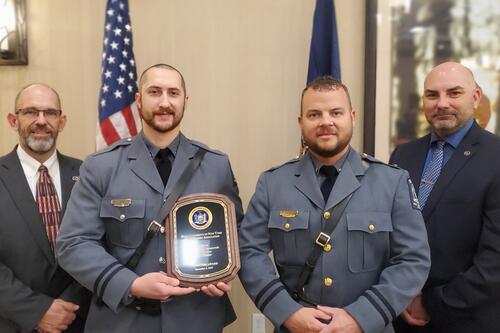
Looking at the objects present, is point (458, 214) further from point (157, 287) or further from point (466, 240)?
point (157, 287)

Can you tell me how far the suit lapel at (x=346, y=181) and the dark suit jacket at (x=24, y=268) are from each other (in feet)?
3.77

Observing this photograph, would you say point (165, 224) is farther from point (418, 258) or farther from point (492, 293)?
point (492, 293)

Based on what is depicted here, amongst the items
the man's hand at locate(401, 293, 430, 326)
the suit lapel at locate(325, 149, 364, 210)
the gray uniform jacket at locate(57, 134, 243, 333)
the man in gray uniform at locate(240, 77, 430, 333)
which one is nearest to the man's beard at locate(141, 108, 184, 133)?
the gray uniform jacket at locate(57, 134, 243, 333)

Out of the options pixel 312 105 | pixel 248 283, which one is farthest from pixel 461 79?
pixel 248 283

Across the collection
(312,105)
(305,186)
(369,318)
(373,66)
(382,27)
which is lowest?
(369,318)

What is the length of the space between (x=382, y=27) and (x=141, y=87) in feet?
4.99

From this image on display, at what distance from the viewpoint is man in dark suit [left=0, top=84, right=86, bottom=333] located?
183 centimetres

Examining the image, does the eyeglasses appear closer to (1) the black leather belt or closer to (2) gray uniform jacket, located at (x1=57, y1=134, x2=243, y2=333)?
(2) gray uniform jacket, located at (x1=57, y1=134, x2=243, y2=333)

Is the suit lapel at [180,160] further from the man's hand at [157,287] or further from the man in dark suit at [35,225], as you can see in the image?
the man in dark suit at [35,225]

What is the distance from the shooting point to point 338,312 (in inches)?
58.3

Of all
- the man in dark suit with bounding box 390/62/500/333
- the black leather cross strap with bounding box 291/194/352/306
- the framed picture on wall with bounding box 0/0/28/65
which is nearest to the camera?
the black leather cross strap with bounding box 291/194/352/306

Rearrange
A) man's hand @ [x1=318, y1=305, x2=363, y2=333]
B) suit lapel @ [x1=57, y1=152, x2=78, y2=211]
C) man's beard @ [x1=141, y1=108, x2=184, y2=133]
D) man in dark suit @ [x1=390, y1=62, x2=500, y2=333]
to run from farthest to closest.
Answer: suit lapel @ [x1=57, y1=152, x2=78, y2=211], man's beard @ [x1=141, y1=108, x2=184, y2=133], man in dark suit @ [x1=390, y1=62, x2=500, y2=333], man's hand @ [x1=318, y1=305, x2=363, y2=333]

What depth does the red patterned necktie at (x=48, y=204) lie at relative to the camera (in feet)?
6.37

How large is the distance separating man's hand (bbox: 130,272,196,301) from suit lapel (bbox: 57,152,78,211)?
633 millimetres
